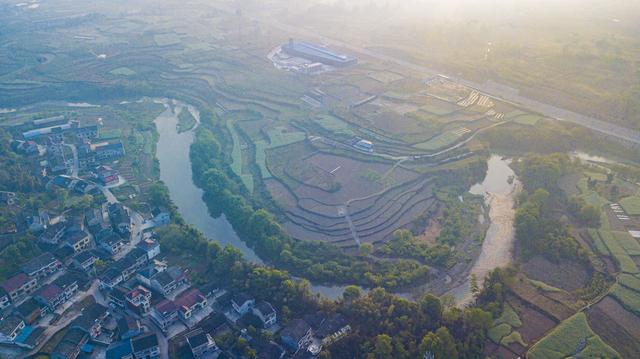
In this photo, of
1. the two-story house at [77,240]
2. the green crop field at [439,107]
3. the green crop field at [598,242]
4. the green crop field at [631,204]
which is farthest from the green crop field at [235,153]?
the green crop field at [631,204]

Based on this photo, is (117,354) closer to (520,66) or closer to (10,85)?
(10,85)

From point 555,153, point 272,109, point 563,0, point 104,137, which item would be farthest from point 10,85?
point 563,0

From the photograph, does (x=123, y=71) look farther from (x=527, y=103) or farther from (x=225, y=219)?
(x=527, y=103)

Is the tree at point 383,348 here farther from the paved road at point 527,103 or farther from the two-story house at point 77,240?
the paved road at point 527,103

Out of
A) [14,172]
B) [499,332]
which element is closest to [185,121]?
[14,172]

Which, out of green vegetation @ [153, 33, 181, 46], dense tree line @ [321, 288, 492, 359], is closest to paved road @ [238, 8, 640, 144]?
green vegetation @ [153, 33, 181, 46]
